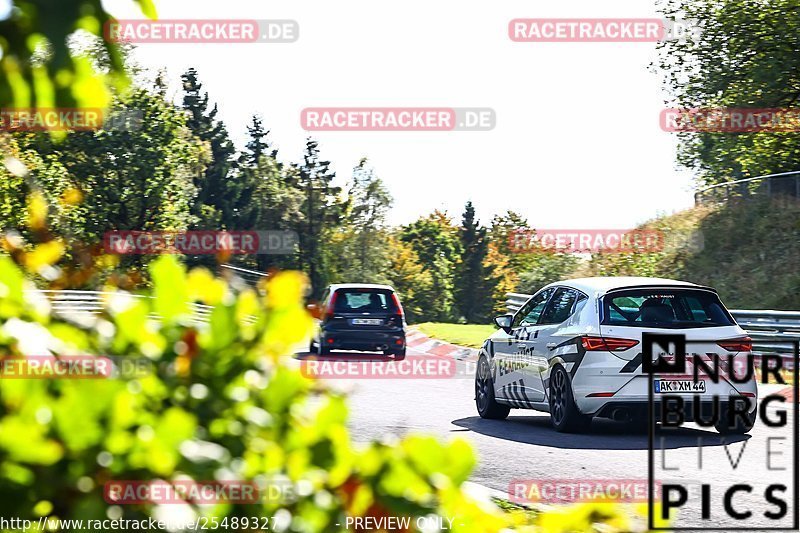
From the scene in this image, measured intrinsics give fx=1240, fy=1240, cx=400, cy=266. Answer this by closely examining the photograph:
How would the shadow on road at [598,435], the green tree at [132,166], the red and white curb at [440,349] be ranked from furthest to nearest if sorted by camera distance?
1. the green tree at [132,166]
2. the red and white curb at [440,349]
3. the shadow on road at [598,435]

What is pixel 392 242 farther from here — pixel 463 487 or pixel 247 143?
pixel 463 487

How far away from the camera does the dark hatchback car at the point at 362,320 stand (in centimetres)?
2817

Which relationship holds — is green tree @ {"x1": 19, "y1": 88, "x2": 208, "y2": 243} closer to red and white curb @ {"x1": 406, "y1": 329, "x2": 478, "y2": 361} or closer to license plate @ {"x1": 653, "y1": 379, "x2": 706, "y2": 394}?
red and white curb @ {"x1": 406, "y1": 329, "x2": 478, "y2": 361}

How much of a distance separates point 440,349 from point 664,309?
71.6ft

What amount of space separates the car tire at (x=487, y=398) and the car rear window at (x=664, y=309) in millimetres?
2774

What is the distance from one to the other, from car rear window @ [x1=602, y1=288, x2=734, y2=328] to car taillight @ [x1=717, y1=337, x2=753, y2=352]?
263mm

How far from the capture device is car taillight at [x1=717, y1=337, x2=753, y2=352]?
39.4ft

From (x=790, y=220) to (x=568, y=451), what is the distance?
27649mm

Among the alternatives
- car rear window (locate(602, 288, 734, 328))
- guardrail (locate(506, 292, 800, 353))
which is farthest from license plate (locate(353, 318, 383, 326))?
car rear window (locate(602, 288, 734, 328))

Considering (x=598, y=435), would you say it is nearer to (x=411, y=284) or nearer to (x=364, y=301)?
(x=364, y=301)

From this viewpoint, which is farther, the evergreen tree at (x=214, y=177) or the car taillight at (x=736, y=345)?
the evergreen tree at (x=214, y=177)

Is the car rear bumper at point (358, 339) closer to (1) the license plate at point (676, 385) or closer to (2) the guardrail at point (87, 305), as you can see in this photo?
(1) the license plate at point (676, 385)

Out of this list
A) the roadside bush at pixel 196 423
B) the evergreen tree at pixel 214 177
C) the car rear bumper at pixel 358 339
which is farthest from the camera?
the evergreen tree at pixel 214 177

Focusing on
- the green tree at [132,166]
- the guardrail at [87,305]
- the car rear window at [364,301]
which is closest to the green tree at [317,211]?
the green tree at [132,166]
